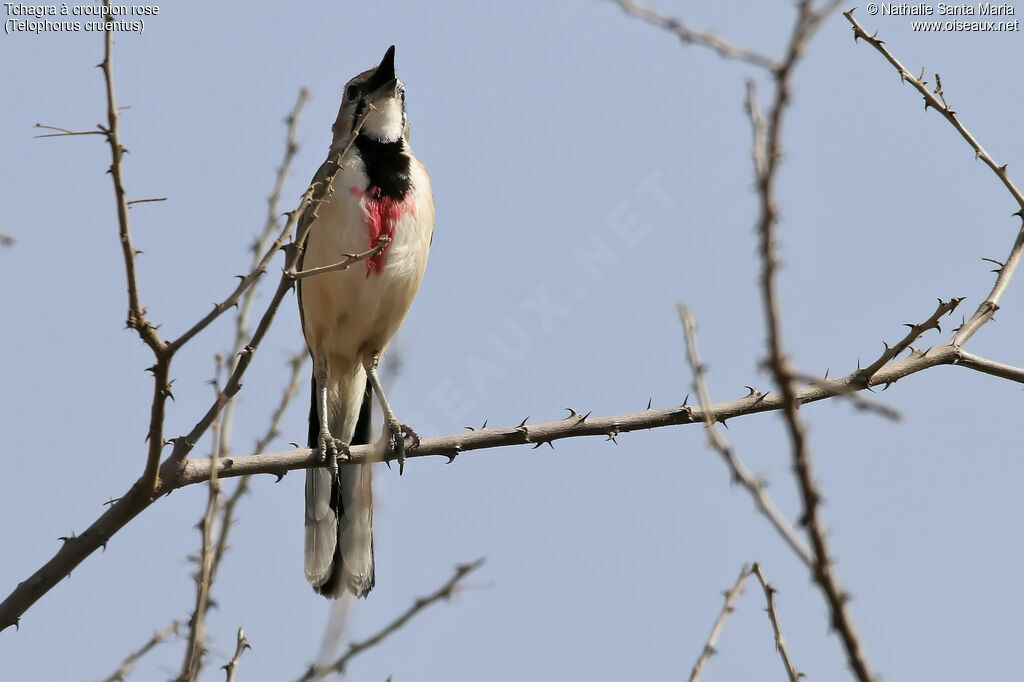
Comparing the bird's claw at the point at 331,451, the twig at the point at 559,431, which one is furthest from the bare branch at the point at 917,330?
the bird's claw at the point at 331,451

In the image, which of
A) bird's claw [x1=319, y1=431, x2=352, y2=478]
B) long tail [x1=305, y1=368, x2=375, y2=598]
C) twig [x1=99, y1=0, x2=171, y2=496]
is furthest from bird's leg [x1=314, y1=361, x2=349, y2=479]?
twig [x1=99, y1=0, x2=171, y2=496]

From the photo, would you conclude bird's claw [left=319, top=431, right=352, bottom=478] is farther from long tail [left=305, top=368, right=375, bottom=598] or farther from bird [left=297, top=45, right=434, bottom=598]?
long tail [left=305, top=368, right=375, bottom=598]

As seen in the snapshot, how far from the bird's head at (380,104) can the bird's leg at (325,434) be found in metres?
1.14

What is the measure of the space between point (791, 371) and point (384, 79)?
14.2 feet

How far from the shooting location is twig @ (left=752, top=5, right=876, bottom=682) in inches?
53.6

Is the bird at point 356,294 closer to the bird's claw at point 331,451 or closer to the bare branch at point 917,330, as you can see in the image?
the bird's claw at point 331,451

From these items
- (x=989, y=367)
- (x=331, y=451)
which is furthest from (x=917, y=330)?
(x=331, y=451)

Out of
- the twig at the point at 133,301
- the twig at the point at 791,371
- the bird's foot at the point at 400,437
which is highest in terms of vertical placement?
the bird's foot at the point at 400,437

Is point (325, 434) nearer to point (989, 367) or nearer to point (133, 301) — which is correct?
point (133, 301)

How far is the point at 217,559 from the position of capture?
2752 mm

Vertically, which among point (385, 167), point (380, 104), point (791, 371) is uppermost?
point (380, 104)

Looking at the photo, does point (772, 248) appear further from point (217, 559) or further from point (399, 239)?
point (399, 239)

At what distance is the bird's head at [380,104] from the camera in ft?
17.3

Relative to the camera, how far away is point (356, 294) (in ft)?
16.7
